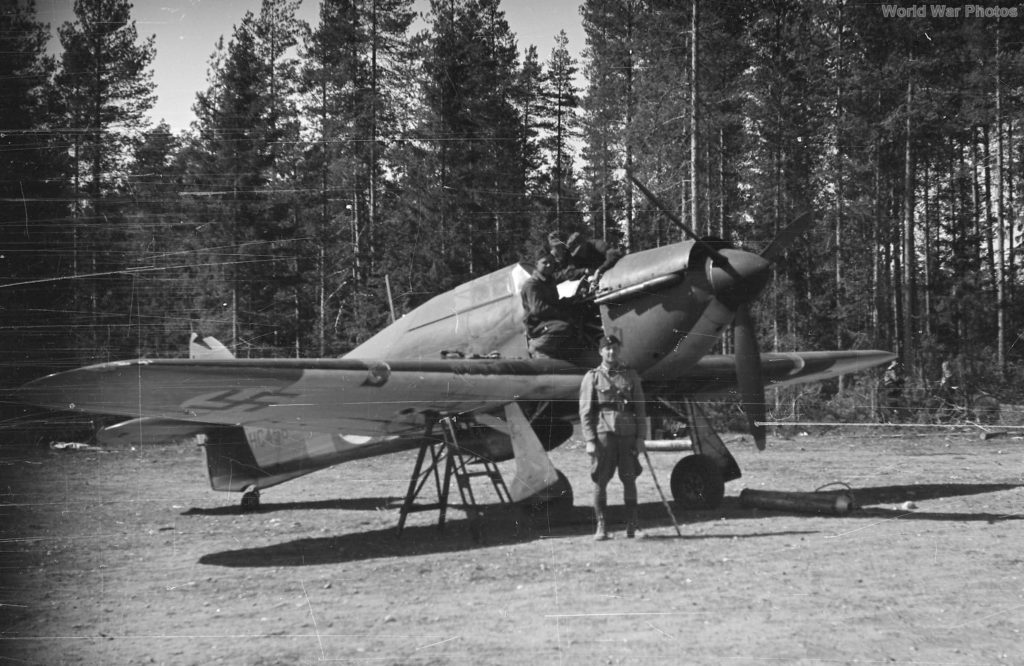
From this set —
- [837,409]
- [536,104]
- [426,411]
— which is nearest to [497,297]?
[426,411]

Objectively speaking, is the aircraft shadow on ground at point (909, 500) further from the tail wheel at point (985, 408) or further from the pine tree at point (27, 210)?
the pine tree at point (27, 210)

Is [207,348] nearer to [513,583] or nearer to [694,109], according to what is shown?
[513,583]

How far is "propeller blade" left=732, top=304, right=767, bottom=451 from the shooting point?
633cm

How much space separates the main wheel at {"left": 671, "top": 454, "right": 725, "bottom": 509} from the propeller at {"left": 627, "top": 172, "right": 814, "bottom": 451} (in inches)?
30.1

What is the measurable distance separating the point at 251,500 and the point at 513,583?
4193 millimetres

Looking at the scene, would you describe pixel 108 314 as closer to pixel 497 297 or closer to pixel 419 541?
pixel 419 541

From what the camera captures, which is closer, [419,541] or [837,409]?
[419,541]

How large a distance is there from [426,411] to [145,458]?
485 centimetres

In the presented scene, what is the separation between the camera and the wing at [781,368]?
7754 millimetres

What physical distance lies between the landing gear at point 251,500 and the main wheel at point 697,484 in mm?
4166

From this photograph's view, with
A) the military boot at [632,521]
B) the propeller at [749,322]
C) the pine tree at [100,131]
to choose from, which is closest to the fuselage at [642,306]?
the propeller at [749,322]

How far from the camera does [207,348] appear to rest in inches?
229

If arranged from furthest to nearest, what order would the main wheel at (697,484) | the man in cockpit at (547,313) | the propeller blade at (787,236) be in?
the main wheel at (697,484)
the man in cockpit at (547,313)
the propeller blade at (787,236)

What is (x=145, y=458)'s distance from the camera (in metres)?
9.29
